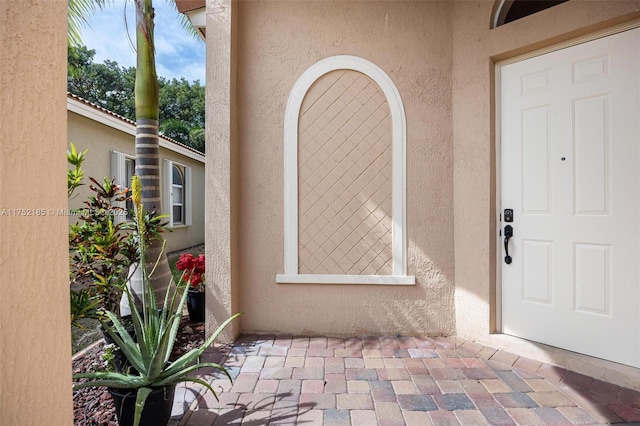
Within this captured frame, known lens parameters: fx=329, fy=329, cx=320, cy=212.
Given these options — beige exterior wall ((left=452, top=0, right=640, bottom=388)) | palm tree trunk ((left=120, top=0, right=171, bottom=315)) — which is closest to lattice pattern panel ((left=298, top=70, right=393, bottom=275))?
beige exterior wall ((left=452, top=0, right=640, bottom=388))

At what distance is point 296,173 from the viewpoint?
3.59 m

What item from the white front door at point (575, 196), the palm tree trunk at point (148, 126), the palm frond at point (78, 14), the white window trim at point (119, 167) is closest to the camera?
the white front door at point (575, 196)

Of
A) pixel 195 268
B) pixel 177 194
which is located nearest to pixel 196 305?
pixel 195 268

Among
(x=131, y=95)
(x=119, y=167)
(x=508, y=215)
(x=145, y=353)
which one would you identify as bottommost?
(x=145, y=353)

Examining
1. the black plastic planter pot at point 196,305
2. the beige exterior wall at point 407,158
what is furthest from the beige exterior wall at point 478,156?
the black plastic planter pot at point 196,305

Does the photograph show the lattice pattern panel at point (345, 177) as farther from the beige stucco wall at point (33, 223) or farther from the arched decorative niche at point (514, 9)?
the beige stucco wall at point (33, 223)

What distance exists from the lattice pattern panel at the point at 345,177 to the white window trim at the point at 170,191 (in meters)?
6.02

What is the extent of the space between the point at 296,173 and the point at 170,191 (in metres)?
7.09

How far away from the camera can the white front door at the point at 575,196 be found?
2.65m

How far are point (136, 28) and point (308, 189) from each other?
2.70 metres

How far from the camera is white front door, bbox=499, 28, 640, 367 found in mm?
2648

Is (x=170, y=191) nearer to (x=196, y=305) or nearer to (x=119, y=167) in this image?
(x=119, y=167)

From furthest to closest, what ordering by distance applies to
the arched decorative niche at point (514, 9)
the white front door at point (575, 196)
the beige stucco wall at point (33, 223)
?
the arched decorative niche at point (514, 9)
the white front door at point (575, 196)
the beige stucco wall at point (33, 223)

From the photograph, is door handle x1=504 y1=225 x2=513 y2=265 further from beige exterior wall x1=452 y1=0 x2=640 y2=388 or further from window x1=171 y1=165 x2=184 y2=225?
window x1=171 y1=165 x2=184 y2=225
